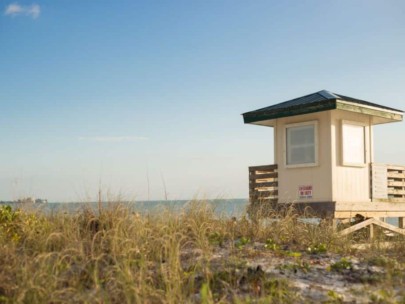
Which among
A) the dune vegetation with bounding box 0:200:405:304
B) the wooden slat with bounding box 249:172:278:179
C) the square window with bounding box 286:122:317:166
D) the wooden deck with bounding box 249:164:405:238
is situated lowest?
the dune vegetation with bounding box 0:200:405:304

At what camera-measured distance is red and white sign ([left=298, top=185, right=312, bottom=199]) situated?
14875 mm

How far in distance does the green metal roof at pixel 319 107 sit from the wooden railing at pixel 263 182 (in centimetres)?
141

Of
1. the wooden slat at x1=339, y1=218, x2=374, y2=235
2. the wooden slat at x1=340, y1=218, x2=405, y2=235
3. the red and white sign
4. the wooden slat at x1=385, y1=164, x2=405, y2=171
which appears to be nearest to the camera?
the wooden slat at x1=339, y1=218, x2=374, y2=235

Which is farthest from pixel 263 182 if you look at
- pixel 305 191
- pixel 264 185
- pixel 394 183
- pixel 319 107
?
pixel 394 183

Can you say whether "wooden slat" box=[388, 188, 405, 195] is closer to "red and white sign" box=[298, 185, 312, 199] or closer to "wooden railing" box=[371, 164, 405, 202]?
"wooden railing" box=[371, 164, 405, 202]

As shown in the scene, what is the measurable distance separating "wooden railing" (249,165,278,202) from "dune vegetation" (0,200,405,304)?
15.1 feet

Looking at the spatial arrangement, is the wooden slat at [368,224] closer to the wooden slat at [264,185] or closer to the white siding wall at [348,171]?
the white siding wall at [348,171]

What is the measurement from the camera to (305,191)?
15.0 m

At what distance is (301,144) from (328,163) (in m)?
1.01

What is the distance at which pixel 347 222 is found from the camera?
1504 cm

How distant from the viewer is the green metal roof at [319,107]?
14296 mm

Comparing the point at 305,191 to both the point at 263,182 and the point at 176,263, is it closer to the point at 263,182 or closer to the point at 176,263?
the point at 263,182

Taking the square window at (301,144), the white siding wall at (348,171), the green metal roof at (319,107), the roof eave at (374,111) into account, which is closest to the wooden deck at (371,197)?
the white siding wall at (348,171)

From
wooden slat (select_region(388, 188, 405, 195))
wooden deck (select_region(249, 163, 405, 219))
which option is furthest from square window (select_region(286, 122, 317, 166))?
wooden slat (select_region(388, 188, 405, 195))
